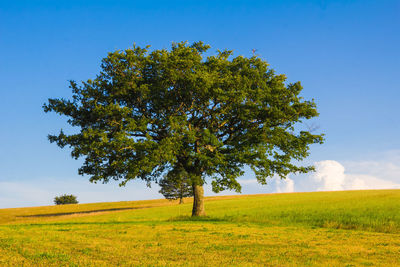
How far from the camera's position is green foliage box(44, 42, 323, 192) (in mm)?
30500

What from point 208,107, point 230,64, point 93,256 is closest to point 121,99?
point 208,107

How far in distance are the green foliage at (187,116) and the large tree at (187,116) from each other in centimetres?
9

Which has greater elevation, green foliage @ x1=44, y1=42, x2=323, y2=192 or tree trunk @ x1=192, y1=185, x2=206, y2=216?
green foliage @ x1=44, y1=42, x2=323, y2=192

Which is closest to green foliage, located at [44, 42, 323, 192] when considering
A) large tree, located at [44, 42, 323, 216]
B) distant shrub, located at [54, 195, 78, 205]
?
large tree, located at [44, 42, 323, 216]

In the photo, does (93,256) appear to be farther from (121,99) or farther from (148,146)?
(121,99)

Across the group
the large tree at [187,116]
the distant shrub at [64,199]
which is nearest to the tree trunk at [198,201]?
the large tree at [187,116]

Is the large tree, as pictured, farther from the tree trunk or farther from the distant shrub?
the distant shrub

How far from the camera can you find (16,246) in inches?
698

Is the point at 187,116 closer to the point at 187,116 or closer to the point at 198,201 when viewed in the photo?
the point at 187,116

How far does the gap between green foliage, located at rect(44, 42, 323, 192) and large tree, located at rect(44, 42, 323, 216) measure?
89mm

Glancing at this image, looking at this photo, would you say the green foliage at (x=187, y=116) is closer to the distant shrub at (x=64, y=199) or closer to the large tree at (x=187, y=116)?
the large tree at (x=187, y=116)

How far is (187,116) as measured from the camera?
33312 millimetres

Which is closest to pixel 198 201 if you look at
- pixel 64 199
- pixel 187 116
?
pixel 187 116

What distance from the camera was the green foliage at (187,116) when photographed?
100 ft
